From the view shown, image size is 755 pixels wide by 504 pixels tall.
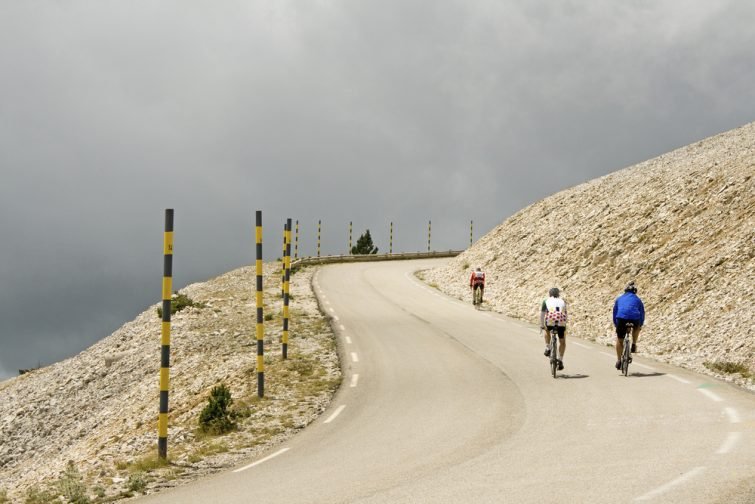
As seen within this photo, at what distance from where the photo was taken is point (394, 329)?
29.4 metres

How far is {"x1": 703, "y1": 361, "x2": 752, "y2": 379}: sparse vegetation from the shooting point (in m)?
19.9

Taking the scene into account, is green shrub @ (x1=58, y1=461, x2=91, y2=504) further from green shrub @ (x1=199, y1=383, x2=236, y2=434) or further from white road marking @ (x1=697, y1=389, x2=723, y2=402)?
white road marking @ (x1=697, y1=389, x2=723, y2=402)

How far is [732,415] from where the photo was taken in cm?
1382

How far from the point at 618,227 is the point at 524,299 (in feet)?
17.0

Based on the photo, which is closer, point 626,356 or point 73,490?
point 73,490

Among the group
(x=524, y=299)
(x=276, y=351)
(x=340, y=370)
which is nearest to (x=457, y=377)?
(x=340, y=370)

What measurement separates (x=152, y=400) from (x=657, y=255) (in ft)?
63.8

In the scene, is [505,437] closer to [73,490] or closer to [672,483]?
[672,483]

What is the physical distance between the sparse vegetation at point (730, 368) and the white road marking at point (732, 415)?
223 inches

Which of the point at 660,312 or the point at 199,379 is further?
the point at 660,312

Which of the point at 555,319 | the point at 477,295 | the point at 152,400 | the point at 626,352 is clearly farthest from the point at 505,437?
the point at 477,295

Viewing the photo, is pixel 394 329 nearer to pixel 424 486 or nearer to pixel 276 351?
pixel 276 351

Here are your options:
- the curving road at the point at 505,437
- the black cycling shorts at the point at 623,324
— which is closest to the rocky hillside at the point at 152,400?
the curving road at the point at 505,437

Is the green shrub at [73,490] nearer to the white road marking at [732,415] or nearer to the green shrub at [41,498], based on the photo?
the green shrub at [41,498]
